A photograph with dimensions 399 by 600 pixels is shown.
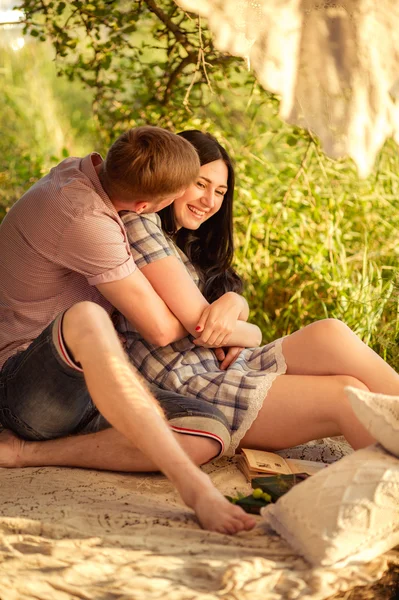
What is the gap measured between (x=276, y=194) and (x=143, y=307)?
2710mm

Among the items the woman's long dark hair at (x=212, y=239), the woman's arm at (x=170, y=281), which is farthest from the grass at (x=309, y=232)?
the woman's arm at (x=170, y=281)

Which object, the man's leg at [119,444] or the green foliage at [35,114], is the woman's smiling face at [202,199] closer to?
the man's leg at [119,444]

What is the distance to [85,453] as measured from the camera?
2816mm

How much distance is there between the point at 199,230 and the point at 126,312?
929mm

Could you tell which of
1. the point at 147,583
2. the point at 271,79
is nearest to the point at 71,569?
the point at 147,583

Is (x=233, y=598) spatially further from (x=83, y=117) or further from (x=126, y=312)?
(x=83, y=117)

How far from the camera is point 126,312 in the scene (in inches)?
111

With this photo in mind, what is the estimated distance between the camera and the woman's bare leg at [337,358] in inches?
119

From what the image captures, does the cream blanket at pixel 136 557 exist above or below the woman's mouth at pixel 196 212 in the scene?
below

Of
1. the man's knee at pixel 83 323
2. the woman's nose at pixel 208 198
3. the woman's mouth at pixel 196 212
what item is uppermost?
the man's knee at pixel 83 323

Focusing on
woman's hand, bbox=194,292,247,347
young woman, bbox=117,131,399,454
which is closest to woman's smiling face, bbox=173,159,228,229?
young woman, bbox=117,131,399,454

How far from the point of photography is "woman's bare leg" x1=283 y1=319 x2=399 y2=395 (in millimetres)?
3029

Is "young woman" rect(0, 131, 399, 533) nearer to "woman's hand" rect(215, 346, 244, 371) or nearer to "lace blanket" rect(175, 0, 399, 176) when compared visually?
"woman's hand" rect(215, 346, 244, 371)

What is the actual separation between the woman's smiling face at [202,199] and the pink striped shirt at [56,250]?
1.78 ft
